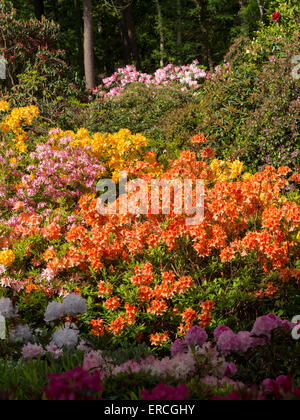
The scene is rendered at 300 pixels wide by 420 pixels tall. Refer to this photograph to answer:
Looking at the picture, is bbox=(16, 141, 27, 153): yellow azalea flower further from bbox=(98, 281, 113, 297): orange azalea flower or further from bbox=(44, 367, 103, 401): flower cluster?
bbox=(44, 367, 103, 401): flower cluster


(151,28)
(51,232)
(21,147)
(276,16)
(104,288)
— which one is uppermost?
(151,28)

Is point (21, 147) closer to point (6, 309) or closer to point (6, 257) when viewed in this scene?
point (6, 257)

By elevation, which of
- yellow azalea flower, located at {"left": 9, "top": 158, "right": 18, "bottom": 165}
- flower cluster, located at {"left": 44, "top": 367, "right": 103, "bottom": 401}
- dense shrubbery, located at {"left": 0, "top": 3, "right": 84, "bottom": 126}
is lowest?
flower cluster, located at {"left": 44, "top": 367, "right": 103, "bottom": 401}

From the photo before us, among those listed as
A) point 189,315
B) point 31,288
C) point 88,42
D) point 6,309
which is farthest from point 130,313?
point 88,42

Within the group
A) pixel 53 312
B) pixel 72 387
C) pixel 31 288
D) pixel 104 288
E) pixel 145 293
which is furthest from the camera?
A: pixel 31 288

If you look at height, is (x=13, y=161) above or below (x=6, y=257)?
above

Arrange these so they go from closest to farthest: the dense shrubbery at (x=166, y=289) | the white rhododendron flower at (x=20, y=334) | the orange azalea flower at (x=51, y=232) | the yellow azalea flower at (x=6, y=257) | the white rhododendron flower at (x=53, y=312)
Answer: the dense shrubbery at (x=166, y=289) → the white rhododendron flower at (x=20, y=334) → the white rhododendron flower at (x=53, y=312) → the yellow azalea flower at (x=6, y=257) → the orange azalea flower at (x=51, y=232)

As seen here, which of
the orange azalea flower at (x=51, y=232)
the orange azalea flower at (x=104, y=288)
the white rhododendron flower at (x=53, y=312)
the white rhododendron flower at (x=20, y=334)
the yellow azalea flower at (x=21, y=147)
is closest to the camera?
the white rhododendron flower at (x=20, y=334)

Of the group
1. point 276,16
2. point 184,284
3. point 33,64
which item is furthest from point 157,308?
point 33,64

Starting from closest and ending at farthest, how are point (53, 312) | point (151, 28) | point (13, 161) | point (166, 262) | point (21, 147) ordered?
point (53, 312) < point (166, 262) < point (13, 161) < point (21, 147) < point (151, 28)

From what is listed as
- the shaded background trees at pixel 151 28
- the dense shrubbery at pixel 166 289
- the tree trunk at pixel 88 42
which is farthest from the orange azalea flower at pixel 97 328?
the shaded background trees at pixel 151 28

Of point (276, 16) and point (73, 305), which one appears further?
point (276, 16)

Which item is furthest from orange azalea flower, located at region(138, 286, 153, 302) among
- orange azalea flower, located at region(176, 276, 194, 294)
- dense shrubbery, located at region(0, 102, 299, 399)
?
orange azalea flower, located at region(176, 276, 194, 294)

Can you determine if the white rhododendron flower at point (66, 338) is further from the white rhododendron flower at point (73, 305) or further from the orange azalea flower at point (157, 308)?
the orange azalea flower at point (157, 308)
